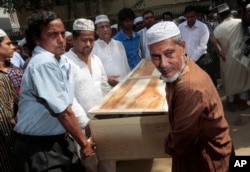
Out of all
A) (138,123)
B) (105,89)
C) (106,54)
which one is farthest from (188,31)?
(138,123)

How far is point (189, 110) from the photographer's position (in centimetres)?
149

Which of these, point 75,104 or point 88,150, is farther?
point 75,104

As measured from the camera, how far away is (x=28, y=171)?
1897 millimetres

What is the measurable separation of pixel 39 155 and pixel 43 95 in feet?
1.32

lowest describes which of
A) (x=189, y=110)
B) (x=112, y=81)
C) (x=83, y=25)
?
(x=112, y=81)

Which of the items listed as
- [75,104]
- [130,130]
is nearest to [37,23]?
A: [75,104]

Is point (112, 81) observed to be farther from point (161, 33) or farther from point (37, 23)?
point (161, 33)

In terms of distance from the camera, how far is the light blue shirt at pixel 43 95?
177cm

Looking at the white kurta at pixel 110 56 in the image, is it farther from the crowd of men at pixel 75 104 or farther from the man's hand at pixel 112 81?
the crowd of men at pixel 75 104

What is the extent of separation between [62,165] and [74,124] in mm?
307

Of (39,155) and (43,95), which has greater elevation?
(43,95)

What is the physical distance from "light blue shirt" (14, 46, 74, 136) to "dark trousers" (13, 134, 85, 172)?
2.2 inches

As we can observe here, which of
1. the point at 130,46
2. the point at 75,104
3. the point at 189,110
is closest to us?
the point at 189,110

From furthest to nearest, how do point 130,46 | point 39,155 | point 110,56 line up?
point 130,46 < point 110,56 < point 39,155
